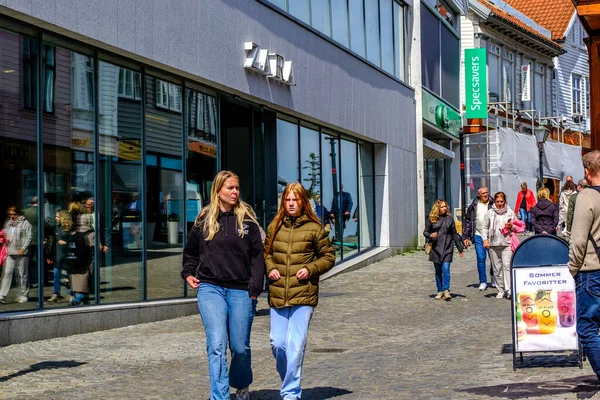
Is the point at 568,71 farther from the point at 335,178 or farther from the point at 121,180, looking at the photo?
the point at 121,180

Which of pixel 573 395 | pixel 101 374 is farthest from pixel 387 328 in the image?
pixel 573 395

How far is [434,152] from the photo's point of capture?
1358 inches

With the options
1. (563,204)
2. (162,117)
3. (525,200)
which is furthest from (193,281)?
(525,200)

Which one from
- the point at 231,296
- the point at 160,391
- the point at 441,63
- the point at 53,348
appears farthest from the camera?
the point at 441,63

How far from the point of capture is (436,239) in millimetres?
18078

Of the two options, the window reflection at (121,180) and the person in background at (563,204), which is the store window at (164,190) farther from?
the person in background at (563,204)

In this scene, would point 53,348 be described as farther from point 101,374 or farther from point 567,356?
point 567,356

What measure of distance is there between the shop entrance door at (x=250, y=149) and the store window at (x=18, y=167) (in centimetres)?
573

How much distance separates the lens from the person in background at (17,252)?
1231cm

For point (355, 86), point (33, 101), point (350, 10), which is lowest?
point (33, 101)

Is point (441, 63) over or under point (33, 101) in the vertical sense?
over

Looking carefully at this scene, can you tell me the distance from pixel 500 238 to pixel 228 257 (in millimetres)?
10462

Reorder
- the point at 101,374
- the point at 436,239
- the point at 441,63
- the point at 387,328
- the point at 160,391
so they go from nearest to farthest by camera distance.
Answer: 1. the point at 160,391
2. the point at 101,374
3. the point at 387,328
4. the point at 436,239
5. the point at 441,63

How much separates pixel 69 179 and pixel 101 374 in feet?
13.1
